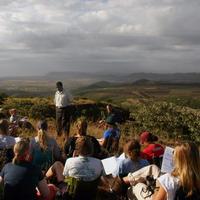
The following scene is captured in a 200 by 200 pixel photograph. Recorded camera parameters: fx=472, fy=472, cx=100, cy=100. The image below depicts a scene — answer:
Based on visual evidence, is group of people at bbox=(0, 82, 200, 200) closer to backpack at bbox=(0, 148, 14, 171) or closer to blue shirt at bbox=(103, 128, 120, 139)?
backpack at bbox=(0, 148, 14, 171)

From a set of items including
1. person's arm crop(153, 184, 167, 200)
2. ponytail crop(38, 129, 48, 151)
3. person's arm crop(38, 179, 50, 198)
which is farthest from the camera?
ponytail crop(38, 129, 48, 151)

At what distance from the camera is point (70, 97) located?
1337 centimetres

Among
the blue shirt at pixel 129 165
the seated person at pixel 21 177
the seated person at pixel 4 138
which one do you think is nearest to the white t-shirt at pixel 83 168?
the blue shirt at pixel 129 165

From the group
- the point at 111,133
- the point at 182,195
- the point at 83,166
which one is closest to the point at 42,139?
the point at 83,166

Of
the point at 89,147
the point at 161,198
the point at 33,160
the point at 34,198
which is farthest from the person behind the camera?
the point at 33,160

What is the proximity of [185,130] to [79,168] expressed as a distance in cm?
1266

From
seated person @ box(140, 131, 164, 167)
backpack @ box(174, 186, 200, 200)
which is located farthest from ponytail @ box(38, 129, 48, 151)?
backpack @ box(174, 186, 200, 200)

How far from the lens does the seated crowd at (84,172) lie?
5082 millimetres

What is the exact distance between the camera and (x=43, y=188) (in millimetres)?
6242

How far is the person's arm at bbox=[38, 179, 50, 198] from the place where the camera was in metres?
6.20

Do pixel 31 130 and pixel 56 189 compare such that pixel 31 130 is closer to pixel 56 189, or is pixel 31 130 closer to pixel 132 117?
pixel 56 189

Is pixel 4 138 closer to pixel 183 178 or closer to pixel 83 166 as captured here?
Answer: pixel 83 166

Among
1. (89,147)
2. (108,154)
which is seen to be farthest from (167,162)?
(108,154)

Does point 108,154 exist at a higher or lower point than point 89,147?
lower
